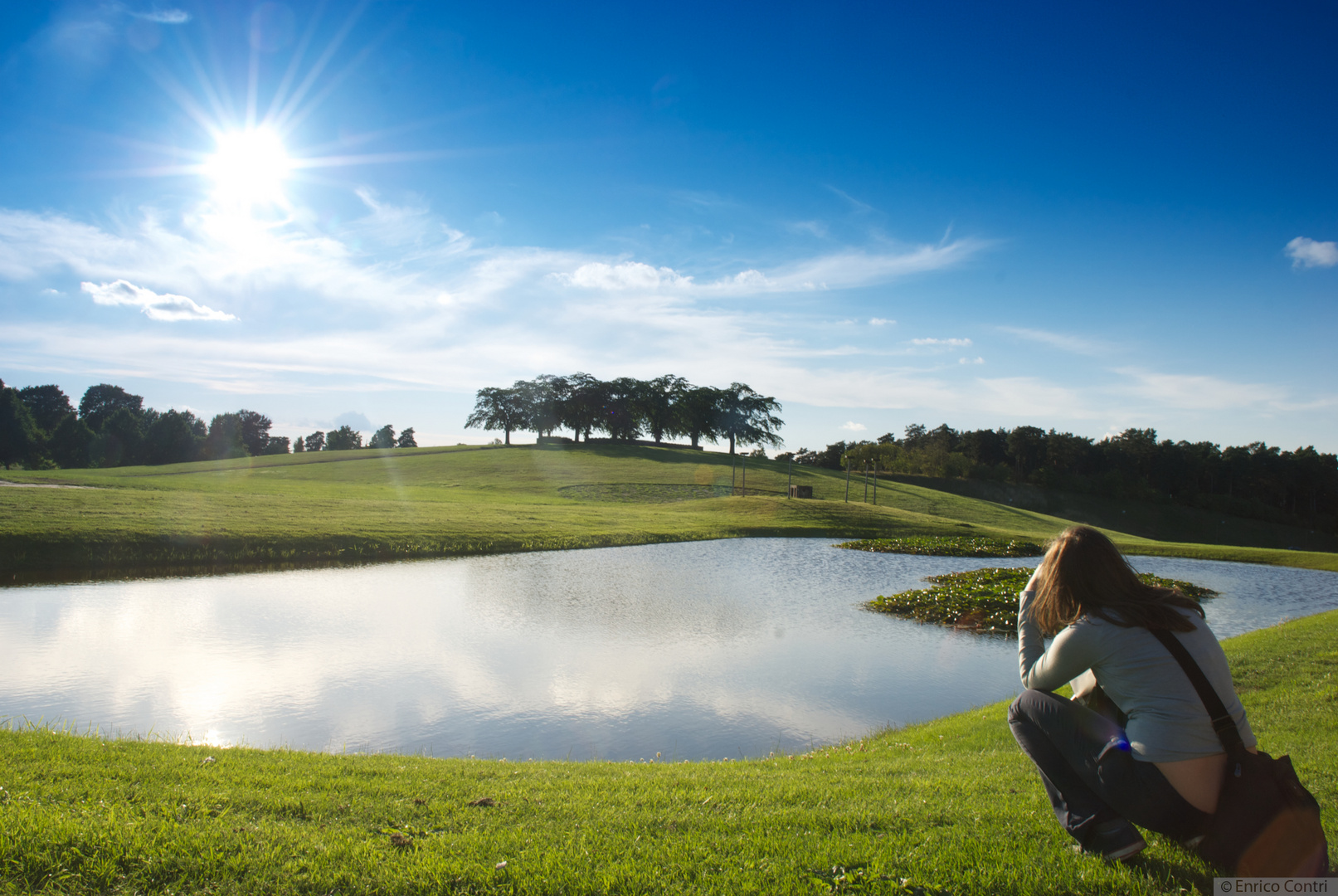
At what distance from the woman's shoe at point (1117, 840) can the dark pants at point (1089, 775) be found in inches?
1.3

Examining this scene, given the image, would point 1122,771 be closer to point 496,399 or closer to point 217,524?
point 217,524

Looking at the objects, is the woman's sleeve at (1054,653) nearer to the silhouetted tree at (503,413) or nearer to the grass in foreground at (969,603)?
the grass in foreground at (969,603)

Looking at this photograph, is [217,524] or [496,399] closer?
[217,524]

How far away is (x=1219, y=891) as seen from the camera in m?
3.81

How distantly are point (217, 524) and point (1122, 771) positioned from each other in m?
31.4

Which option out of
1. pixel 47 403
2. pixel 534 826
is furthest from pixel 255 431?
pixel 534 826

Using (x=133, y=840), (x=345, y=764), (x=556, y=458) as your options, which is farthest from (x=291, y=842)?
(x=556, y=458)

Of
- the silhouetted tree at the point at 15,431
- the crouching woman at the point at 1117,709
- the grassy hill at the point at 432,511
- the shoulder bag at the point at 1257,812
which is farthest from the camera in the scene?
the silhouetted tree at the point at 15,431

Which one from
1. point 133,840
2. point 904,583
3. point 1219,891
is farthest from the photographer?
point 904,583

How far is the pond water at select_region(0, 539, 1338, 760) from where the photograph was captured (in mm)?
9484

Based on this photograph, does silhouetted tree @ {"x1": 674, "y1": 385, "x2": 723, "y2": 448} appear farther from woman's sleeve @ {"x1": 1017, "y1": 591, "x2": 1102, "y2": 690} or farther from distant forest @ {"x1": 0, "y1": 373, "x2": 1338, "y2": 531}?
woman's sleeve @ {"x1": 1017, "y1": 591, "x2": 1102, "y2": 690}

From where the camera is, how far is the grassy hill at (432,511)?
24812mm

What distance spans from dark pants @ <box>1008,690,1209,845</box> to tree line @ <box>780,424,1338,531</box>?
93.3 m

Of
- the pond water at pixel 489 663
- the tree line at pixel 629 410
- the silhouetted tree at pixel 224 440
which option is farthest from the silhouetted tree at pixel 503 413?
the pond water at pixel 489 663
